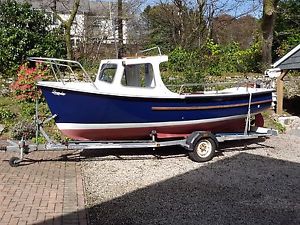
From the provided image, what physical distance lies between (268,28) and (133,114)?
14.0 metres

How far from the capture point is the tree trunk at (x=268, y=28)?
66.9 ft

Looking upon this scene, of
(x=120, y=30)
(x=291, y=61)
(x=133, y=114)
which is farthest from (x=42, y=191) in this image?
(x=120, y=30)

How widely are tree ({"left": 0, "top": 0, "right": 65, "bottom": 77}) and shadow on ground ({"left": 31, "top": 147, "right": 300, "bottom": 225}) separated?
1146 cm

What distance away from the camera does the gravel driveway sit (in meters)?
5.98

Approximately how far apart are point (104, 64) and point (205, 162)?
3.29m

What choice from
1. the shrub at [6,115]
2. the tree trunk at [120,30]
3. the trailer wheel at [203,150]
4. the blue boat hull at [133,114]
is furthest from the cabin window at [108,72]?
the tree trunk at [120,30]

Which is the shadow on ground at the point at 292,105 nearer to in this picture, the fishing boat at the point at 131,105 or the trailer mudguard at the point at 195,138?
the fishing boat at the point at 131,105

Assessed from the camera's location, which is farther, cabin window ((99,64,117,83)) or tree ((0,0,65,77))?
tree ((0,0,65,77))

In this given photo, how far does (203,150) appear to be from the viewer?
929 centimetres

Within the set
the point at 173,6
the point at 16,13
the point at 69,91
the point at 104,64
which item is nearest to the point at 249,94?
the point at 104,64

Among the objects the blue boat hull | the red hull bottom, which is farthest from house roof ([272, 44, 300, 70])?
the red hull bottom

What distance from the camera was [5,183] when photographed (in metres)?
7.37

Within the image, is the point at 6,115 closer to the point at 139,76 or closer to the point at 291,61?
the point at 139,76

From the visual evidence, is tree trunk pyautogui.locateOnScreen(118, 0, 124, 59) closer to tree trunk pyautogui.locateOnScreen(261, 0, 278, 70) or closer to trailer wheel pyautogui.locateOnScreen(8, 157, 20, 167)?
tree trunk pyautogui.locateOnScreen(261, 0, 278, 70)
